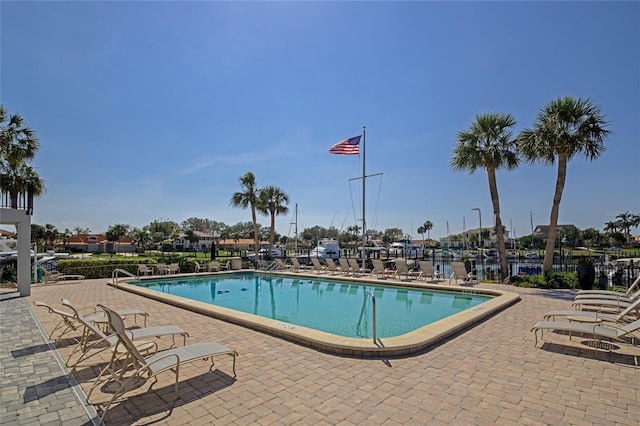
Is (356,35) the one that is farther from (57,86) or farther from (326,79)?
(57,86)

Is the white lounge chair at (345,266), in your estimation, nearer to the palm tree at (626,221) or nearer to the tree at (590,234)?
the tree at (590,234)

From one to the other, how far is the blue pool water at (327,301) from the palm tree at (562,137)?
21.8 feet

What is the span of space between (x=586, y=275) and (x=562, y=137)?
5579 millimetres

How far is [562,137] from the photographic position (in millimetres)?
13820

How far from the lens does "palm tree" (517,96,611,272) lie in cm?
1363

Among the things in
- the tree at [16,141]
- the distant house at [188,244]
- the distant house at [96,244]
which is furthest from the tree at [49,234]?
the tree at [16,141]

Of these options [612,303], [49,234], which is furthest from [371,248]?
[49,234]

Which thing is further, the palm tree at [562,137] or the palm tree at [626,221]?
the palm tree at [626,221]

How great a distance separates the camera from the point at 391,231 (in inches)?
5049

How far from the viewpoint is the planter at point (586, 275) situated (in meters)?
12.2

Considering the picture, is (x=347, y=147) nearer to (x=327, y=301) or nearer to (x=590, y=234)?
(x=327, y=301)

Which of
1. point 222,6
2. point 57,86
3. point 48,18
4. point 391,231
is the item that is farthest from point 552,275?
point 391,231

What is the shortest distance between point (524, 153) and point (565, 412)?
14218 millimetres

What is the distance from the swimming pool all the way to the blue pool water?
24mm
